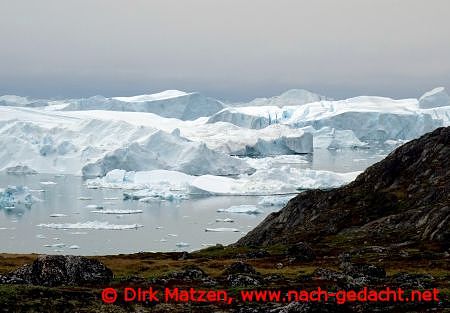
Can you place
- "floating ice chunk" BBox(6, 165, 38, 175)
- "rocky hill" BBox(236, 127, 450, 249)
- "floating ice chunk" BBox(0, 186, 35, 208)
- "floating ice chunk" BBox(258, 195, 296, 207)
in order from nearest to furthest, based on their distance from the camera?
"rocky hill" BBox(236, 127, 450, 249)
"floating ice chunk" BBox(0, 186, 35, 208)
"floating ice chunk" BBox(258, 195, 296, 207)
"floating ice chunk" BBox(6, 165, 38, 175)

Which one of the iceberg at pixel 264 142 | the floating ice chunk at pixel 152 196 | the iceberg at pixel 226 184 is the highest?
the iceberg at pixel 264 142

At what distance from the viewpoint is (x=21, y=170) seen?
139m

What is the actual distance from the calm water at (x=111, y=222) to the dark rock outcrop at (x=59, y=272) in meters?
41.7

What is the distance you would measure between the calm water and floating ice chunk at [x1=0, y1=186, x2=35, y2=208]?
195 centimetres

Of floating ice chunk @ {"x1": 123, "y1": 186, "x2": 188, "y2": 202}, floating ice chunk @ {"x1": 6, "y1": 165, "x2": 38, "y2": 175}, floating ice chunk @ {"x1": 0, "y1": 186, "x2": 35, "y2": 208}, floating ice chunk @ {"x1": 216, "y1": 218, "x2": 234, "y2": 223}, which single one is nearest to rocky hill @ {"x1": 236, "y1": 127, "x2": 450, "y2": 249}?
floating ice chunk @ {"x1": 216, "y1": 218, "x2": 234, "y2": 223}

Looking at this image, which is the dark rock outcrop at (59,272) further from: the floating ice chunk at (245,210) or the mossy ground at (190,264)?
the floating ice chunk at (245,210)

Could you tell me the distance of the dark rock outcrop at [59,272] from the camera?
15.6 metres

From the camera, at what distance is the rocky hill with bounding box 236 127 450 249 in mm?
34281

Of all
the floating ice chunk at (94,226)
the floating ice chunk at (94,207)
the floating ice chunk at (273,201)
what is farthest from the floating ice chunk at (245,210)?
the floating ice chunk at (94,207)

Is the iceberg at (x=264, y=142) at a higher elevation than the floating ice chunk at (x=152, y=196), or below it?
higher

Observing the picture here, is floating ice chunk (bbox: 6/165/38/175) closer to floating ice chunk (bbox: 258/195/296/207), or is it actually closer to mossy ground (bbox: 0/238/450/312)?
floating ice chunk (bbox: 258/195/296/207)

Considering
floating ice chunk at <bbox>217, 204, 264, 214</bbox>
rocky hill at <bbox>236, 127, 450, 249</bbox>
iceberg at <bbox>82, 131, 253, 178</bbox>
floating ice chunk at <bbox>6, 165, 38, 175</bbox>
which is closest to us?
rocky hill at <bbox>236, 127, 450, 249</bbox>

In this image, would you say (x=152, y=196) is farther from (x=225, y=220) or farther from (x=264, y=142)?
(x=264, y=142)

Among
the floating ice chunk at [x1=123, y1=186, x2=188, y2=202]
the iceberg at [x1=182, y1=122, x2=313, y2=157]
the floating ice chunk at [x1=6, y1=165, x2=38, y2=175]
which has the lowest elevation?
the floating ice chunk at [x1=123, y1=186, x2=188, y2=202]
